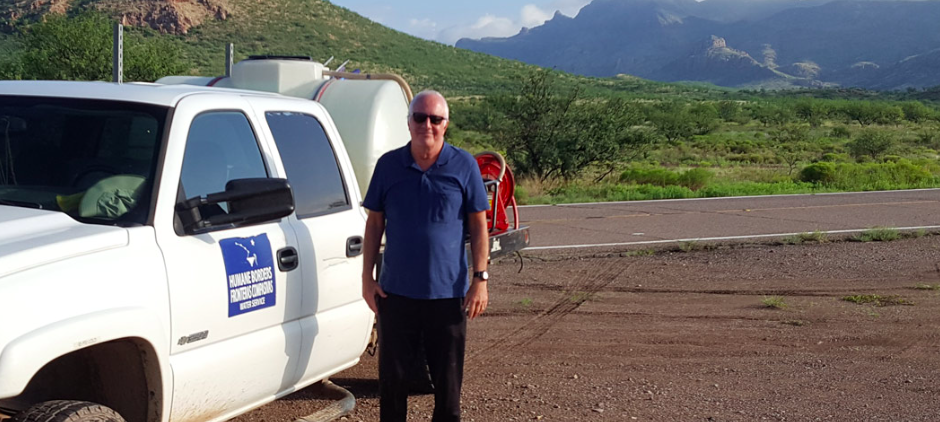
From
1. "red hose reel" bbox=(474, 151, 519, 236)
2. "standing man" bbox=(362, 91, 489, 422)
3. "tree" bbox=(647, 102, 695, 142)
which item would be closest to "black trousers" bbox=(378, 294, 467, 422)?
"standing man" bbox=(362, 91, 489, 422)

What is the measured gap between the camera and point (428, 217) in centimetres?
447

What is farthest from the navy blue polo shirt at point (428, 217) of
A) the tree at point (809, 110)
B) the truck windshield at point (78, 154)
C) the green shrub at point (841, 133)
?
the tree at point (809, 110)

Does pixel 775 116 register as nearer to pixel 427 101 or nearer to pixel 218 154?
pixel 427 101

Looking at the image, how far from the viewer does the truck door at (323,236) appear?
479 centimetres

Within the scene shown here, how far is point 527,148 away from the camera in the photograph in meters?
26.3

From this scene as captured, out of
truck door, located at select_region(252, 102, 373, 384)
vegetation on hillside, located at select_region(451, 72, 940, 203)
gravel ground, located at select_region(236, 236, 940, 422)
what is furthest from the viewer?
vegetation on hillside, located at select_region(451, 72, 940, 203)

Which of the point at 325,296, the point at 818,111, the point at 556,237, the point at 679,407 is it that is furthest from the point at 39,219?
the point at 818,111

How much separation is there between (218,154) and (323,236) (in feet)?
2.35

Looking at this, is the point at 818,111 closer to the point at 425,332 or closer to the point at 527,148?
the point at 527,148

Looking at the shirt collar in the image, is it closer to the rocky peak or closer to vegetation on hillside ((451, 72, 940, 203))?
vegetation on hillside ((451, 72, 940, 203))

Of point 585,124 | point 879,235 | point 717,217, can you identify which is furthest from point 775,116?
point 879,235

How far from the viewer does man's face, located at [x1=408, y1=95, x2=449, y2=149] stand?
4449 mm

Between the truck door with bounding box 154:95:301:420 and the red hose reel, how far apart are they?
200 cm

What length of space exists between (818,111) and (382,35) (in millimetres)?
38674
